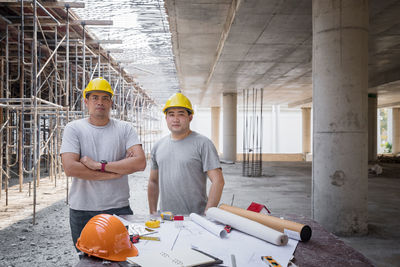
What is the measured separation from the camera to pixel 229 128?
75.2ft

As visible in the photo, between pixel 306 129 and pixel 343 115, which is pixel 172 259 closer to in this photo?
pixel 343 115

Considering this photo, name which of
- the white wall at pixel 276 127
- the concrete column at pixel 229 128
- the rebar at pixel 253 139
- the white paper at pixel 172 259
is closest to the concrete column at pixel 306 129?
the rebar at pixel 253 139

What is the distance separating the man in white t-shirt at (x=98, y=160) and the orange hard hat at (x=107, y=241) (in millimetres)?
1122

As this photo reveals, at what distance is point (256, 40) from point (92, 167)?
8635 millimetres

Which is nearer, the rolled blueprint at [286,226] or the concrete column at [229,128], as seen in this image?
the rolled blueprint at [286,226]

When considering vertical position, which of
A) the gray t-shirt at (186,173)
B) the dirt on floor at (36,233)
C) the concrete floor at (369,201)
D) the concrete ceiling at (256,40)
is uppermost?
the concrete ceiling at (256,40)

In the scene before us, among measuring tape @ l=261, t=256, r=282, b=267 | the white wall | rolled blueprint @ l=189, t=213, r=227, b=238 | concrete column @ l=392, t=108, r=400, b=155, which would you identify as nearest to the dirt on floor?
rolled blueprint @ l=189, t=213, r=227, b=238

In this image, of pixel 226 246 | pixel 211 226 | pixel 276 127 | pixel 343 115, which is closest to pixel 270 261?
pixel 226 246

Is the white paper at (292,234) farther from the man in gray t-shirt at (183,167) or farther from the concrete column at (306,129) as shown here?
the concrete column at (306,129)

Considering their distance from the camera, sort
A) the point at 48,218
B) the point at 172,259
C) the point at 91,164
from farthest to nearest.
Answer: the point at 48,218 → the point at 91,164 → the point at 172,259

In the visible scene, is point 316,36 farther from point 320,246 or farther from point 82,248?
point 82,248

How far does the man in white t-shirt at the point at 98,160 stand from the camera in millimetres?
3246

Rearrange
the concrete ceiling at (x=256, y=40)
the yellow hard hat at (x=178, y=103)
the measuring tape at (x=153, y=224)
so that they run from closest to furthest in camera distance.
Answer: the measuring tape at (x=153, y=224), the yellow hard hat at (x=178, y=103), the concrete ceiling at (x=256, y=40)

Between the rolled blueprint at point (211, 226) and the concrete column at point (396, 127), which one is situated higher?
the concrete column at point (396, 127)
